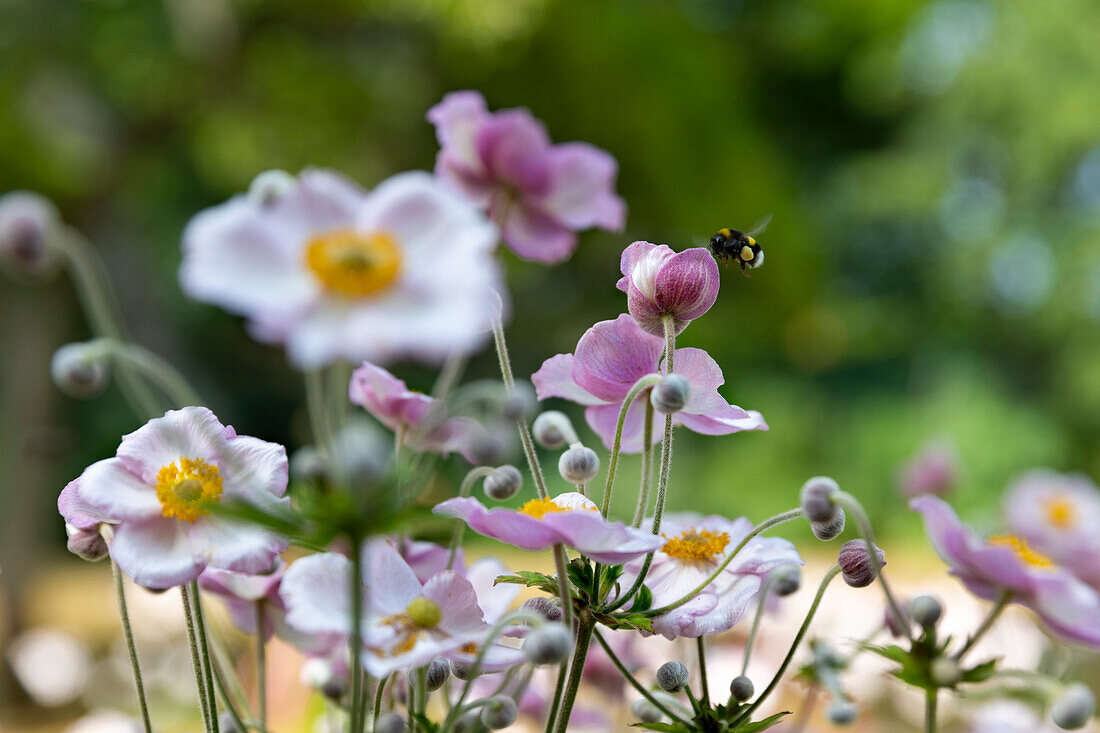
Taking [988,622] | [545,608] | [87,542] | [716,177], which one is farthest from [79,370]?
[716,177]

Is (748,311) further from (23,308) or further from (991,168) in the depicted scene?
(23,308)

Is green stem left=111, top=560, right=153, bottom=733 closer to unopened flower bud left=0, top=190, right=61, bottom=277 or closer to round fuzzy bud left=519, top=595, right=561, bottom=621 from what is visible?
round fuzzy bud left=519, top=595, right=561, bottom=621

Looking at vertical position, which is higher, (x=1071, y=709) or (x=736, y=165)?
(x=736, y=165)

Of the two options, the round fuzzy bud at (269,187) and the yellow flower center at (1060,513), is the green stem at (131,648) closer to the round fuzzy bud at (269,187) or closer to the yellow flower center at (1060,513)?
the round fuzzy bud at (269,187)

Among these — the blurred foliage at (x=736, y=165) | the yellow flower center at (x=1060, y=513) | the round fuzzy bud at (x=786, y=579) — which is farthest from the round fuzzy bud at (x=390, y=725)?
the blurred foliage at (x=736, y=165)

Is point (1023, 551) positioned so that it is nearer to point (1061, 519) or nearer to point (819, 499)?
point (819, 499)

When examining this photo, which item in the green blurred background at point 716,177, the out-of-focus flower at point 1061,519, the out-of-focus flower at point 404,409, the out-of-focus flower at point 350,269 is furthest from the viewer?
the green blurred background at point 716,177
